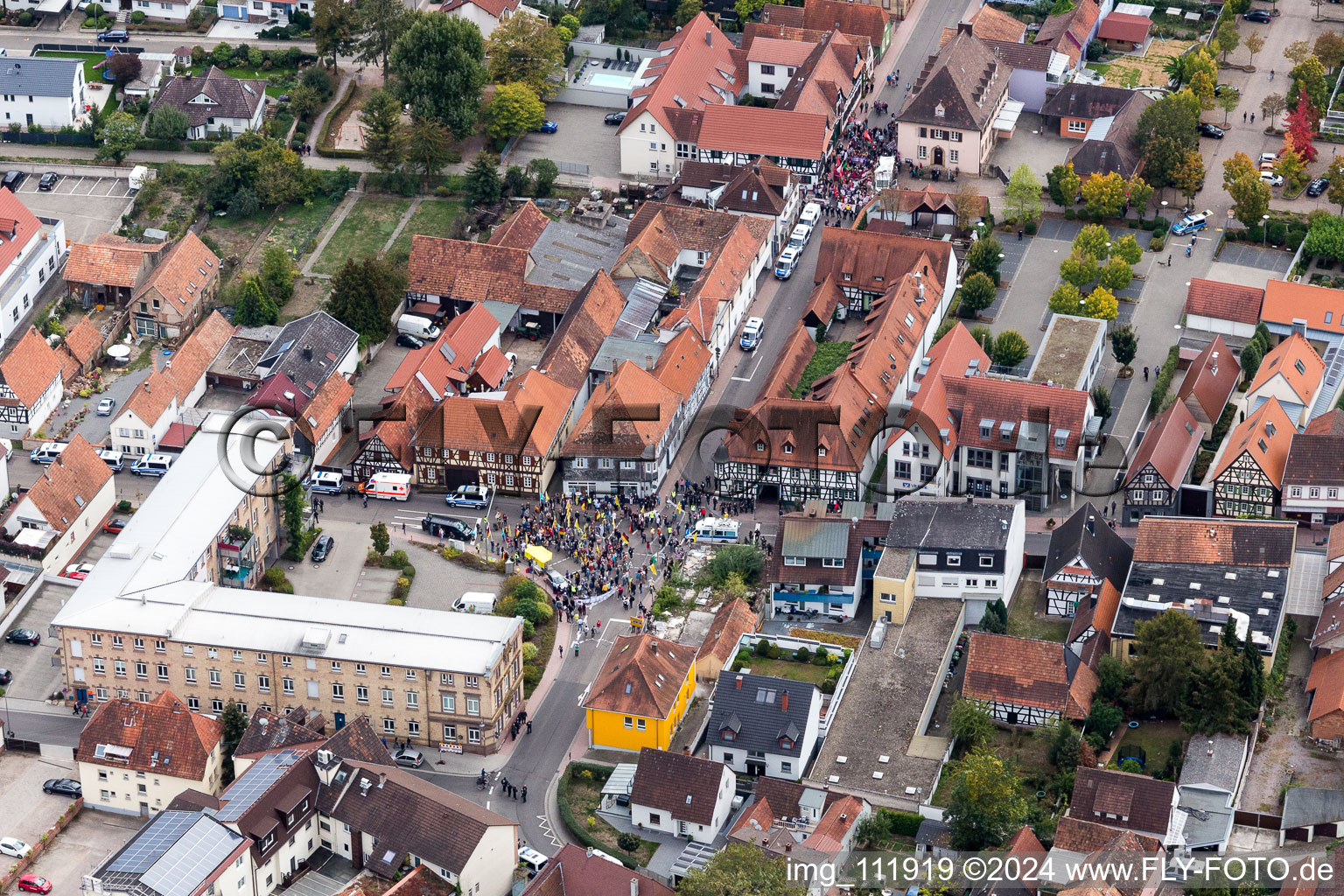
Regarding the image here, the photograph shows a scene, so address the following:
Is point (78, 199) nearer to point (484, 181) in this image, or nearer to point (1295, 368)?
point (484, 181)

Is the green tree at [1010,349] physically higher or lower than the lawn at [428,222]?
higher

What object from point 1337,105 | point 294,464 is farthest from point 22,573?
point 1337,105

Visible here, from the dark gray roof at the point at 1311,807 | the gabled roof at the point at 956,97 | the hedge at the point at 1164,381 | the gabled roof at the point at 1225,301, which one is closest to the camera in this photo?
the dark gray roof at the point at 1311,807

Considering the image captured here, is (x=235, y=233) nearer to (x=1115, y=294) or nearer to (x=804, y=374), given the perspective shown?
(x=804, y=374)

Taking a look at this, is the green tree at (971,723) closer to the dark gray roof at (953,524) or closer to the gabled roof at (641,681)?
the dark gray roof at (953,524)

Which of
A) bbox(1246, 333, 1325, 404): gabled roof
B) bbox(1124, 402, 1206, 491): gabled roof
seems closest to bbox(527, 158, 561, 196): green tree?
bbox(1124, 402, 1206, 491): gabled roof

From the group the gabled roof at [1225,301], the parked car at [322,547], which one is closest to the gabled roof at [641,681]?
the parked car at [322,547]

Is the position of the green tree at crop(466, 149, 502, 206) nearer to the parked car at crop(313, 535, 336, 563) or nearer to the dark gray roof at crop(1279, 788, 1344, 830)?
the parked car at crop(313, 535, 336, 563)
